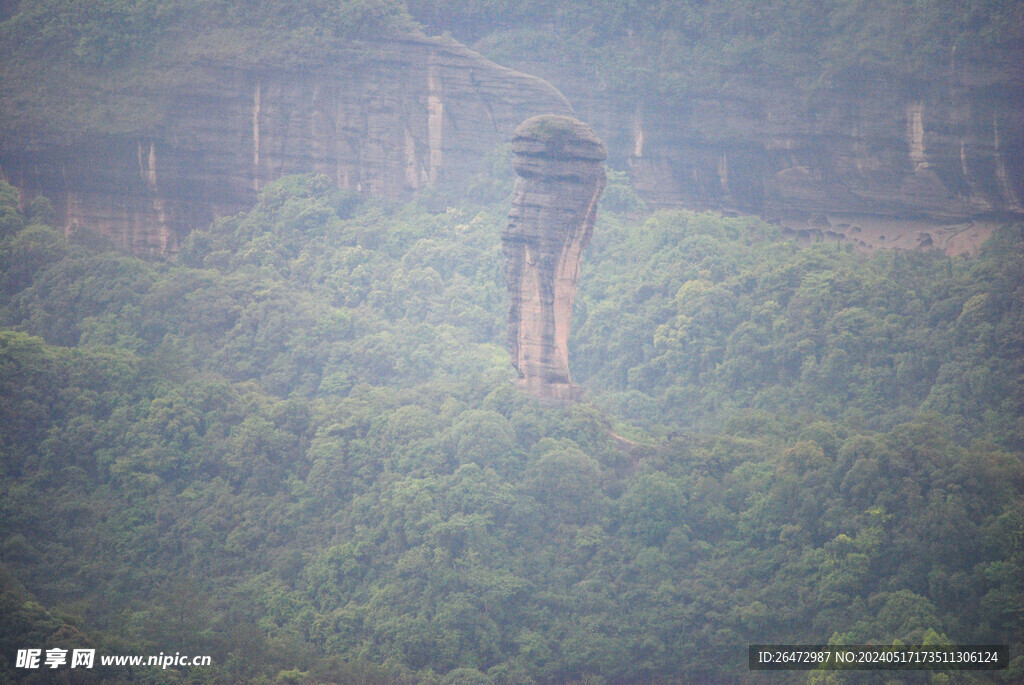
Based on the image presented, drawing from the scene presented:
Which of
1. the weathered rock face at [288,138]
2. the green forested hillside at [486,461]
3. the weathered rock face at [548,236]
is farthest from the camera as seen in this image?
the weathered rock face at [288,138]

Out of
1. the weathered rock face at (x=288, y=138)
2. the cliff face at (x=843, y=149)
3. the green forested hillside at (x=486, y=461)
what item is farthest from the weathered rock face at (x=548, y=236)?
the cliff face at (x=843, y=149)

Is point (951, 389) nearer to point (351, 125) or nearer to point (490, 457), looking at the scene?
point (490, 457)

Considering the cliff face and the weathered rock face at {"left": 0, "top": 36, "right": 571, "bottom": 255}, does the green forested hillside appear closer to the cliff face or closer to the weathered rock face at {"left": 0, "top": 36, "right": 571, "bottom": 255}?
the weathered rock face at {"left": 0, "top": 36, "right": 571, "bottom": 255}

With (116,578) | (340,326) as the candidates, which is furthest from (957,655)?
(340,326)

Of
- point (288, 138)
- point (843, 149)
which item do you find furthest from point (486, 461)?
point (843, 149)

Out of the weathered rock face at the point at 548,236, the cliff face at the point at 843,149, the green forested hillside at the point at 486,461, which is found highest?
the cliff face at the point at 843,149

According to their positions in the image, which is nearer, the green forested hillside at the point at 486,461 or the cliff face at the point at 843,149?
the green forested hillside at the point at 486,461

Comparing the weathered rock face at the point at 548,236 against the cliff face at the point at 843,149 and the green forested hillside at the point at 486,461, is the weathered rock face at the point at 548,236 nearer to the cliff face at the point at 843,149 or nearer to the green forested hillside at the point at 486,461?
the green forested hillside at the point at 486,461
